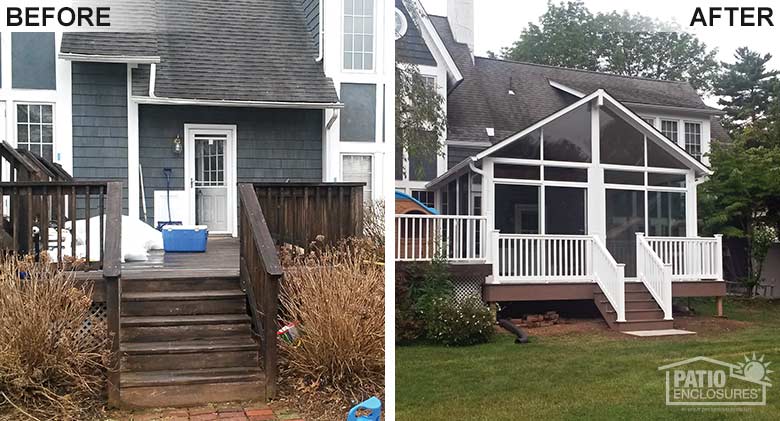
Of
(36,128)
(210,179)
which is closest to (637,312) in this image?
(210,179)

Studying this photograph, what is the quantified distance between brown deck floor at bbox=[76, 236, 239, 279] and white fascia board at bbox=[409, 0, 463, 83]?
8.97 ft

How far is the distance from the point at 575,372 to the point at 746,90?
1.15m

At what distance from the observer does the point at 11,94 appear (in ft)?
21.6

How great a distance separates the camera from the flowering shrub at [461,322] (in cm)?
268

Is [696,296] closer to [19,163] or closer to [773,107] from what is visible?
[773,107]

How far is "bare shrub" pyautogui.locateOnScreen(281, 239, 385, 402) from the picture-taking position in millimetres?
4152

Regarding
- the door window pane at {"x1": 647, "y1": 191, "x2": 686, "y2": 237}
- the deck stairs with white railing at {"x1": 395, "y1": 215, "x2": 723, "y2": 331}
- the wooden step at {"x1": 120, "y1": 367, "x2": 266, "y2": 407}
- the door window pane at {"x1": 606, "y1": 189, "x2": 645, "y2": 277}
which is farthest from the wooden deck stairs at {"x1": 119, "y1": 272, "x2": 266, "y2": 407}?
the door window pane at {"x1": 647, "y1": 191, "x2": 686, "y2": 237}

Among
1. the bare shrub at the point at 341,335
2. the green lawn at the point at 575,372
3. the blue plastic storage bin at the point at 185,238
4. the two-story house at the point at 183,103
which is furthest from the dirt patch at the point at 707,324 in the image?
the blue plastic storage bin at the point at 185,238

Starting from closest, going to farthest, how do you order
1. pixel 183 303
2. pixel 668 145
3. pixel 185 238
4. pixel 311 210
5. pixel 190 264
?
pixel 668 145, pixel 183 303, pixel 311 210, pixel 190 264, pixel 185 238

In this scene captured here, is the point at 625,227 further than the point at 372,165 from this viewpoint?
No

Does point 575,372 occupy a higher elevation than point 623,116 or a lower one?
lower

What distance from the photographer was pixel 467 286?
2.69 metres

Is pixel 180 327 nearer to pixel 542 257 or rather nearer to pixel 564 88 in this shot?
pixel 542 257

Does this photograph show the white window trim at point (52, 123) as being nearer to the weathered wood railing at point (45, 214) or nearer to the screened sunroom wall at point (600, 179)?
the weathered wood railing at point (45, 214)
